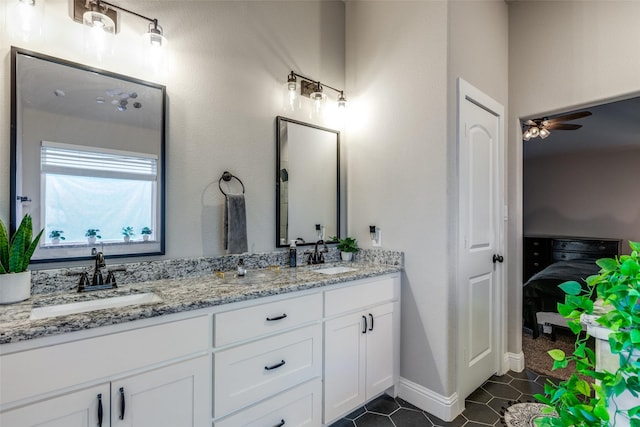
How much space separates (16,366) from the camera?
0.96 m

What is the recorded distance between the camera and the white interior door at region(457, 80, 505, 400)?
6.96ft

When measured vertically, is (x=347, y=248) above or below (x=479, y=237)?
below

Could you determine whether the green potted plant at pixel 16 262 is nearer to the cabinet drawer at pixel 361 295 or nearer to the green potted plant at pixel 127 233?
the green potted plant at pixel 127 233

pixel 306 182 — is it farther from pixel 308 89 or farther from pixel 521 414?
pixel 521 414

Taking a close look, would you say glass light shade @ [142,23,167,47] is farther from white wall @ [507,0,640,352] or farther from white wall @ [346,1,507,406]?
white wall @ [507,0,640,352]

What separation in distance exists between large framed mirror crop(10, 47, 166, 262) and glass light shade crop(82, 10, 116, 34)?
Answer: 21cm

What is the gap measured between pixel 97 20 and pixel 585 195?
24.6ft

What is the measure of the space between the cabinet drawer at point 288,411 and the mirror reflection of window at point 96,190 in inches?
42.1

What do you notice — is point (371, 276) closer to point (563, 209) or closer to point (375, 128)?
point (375, 128)

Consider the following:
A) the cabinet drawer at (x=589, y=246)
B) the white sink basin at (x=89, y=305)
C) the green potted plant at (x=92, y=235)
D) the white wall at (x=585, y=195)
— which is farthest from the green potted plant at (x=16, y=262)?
the white wall at (x=585, y=195)

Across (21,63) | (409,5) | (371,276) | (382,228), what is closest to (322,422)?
(371,276)

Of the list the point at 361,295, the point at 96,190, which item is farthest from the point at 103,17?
the point at 361,295

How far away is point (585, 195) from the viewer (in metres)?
5.91

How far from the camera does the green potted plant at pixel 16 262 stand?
1.23 m
